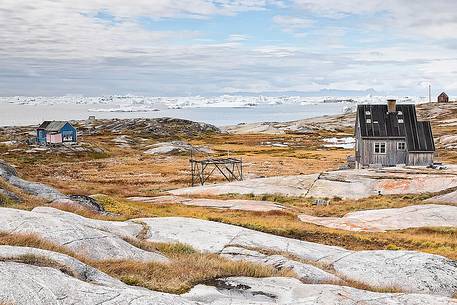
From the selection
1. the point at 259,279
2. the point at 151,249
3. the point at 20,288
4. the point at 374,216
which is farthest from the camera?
the point at 374,216

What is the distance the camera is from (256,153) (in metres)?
126

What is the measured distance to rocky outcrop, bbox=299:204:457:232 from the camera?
39938 millimetres

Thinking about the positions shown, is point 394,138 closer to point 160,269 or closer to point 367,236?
point 367,236

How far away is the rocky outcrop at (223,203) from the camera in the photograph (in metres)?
47.7

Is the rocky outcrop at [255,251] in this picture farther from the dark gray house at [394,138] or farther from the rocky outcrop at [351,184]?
the dark gray house at [394,138]

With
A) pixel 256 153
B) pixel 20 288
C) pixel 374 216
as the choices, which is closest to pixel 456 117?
pixel 256 153

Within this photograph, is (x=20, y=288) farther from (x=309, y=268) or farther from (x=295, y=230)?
(x=295, y=230)

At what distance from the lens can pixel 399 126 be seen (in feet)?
239

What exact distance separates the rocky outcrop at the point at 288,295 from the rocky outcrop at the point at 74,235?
362 centimetres

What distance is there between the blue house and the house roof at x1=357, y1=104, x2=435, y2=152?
3057 inches

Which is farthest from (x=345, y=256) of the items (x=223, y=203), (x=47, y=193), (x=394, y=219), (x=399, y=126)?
(x=399, y=126)

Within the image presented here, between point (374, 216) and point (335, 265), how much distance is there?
952 inches

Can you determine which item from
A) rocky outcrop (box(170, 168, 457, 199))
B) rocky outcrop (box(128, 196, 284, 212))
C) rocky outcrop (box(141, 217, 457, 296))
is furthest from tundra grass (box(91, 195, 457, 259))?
rocky outcrop (box(170, 168, 457, 199))

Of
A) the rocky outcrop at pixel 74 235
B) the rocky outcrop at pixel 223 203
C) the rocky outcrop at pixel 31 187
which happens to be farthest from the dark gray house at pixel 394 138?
the rocky outcrop at pixel 74 235
